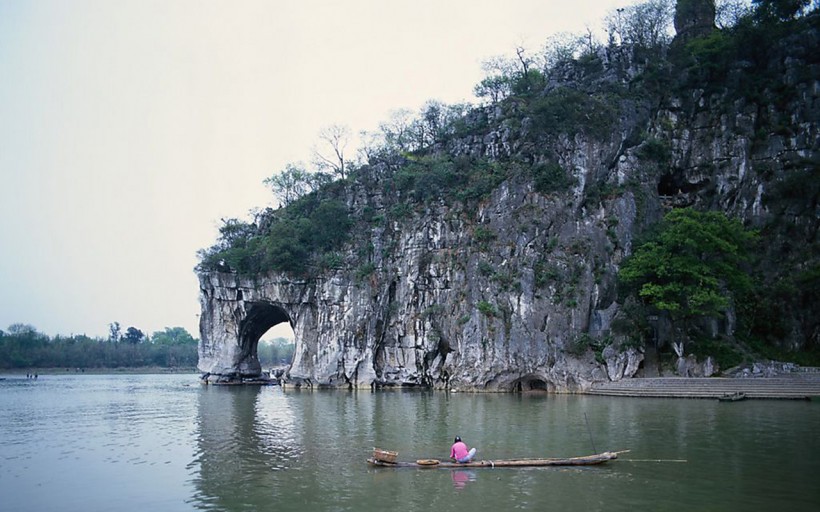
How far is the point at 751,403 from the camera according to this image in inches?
1171

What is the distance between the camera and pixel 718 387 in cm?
3272

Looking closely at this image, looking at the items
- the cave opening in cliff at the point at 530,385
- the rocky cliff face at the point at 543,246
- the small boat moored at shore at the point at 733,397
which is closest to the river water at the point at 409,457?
the small boat moored at shore at the point at 733,397

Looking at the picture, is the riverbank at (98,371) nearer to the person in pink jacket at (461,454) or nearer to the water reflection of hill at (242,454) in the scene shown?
the water reflection of hill at (242,454)

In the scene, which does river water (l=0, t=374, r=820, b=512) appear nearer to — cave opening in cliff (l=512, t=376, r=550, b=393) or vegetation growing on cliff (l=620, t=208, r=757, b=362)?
vegetation growing on cliff (l=620, t=208, r=757, b=362)

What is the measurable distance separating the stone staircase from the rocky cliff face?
2.85 metres

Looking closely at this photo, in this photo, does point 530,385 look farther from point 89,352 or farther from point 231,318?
point 89,352

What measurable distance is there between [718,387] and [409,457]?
21958 millimetres

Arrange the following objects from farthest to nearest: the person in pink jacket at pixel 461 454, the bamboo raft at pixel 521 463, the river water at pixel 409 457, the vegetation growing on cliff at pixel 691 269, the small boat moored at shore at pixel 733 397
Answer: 1. the vegetation growing on cliff at pixel 691 269
2. the small boat moored at shore at pixel 733 397
3. the person in pink jacket at pixel 461 454
4. the bamboo raft at pixel 521 463
5. the river water at pixel 409 457

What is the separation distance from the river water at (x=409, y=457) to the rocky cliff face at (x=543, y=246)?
33.4 feet

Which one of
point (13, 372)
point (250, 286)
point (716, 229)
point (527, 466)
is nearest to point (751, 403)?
point (716, 229)

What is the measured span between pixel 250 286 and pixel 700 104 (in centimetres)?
3923

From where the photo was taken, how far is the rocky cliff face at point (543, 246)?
4128cm

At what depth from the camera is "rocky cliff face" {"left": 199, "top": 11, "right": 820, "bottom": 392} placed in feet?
135

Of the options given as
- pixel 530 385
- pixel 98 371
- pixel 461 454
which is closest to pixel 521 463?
pixel 461 454
